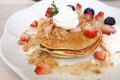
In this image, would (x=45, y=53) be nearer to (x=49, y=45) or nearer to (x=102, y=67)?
(x=49, y=45)

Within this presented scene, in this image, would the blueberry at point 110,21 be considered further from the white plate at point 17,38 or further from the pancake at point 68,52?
the pancake at point 68,52

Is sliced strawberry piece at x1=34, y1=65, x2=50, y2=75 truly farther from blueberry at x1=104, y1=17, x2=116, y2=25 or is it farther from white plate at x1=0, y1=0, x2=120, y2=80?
blueberry at x1=104, y1=17, x2=116, y2=25

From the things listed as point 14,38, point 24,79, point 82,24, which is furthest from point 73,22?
point 24,79

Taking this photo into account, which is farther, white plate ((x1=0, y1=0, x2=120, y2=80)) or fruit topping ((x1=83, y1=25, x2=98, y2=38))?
fruit topping ((x1=83, y1=25, x2=98, y2=38))

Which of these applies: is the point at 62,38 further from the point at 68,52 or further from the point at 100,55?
the point at 100,55

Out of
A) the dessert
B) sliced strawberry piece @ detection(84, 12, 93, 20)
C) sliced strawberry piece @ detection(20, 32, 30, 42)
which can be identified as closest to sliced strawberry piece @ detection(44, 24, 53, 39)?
the dessert

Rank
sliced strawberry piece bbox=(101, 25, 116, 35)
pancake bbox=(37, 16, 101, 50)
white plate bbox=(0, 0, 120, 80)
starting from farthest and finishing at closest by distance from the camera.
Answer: sliced strawberry piece bbox=(101, 25, 116, 35) < pancake bbox=(37, 16, 101, 50) < white plate bbox=(0, 0, 120, 80)

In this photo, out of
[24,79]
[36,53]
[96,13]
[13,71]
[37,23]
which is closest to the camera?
[24,79]
